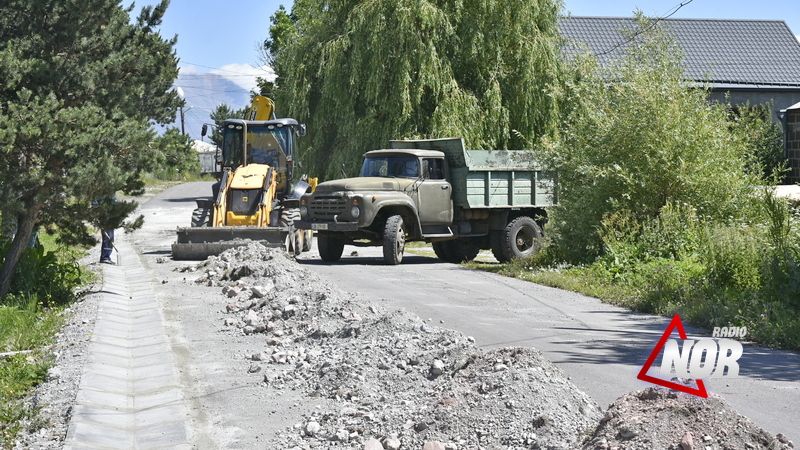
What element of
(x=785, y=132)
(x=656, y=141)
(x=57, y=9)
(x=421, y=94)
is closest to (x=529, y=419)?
(x=57, y=9)

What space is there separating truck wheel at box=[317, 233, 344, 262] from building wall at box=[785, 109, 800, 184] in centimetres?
1596

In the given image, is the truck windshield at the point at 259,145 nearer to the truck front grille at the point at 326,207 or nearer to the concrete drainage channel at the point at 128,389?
the truck front grille at the point at 326,207

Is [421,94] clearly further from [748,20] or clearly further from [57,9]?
→ [748,20]

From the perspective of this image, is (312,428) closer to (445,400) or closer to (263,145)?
(445,400)

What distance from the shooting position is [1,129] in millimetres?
10867

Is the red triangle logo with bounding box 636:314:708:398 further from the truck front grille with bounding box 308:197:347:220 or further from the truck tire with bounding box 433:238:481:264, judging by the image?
the truck tire with bounding box 433:238:481:264

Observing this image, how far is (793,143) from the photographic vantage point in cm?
2947

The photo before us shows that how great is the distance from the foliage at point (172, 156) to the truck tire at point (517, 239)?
28.8 ft

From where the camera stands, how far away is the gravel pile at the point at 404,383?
19.4 ft

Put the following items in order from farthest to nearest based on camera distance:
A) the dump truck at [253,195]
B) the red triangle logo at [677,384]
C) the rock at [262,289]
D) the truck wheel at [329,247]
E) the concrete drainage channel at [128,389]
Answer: the truck wheel at [329,247], the dump truck at [253,195], the rock at [262,289], the concrete drainage channel at [128,389], the red triangle logo at [677,384]

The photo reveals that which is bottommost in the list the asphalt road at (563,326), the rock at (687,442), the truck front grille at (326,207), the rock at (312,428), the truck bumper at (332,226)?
the rock at (312,428)

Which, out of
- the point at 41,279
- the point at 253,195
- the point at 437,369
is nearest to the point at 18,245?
the point at 41,279

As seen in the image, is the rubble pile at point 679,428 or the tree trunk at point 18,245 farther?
the tree trunk at point 18,245

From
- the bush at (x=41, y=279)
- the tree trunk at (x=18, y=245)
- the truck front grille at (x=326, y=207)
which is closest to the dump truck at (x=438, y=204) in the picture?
the truck front grille at (x=326, y=207)
